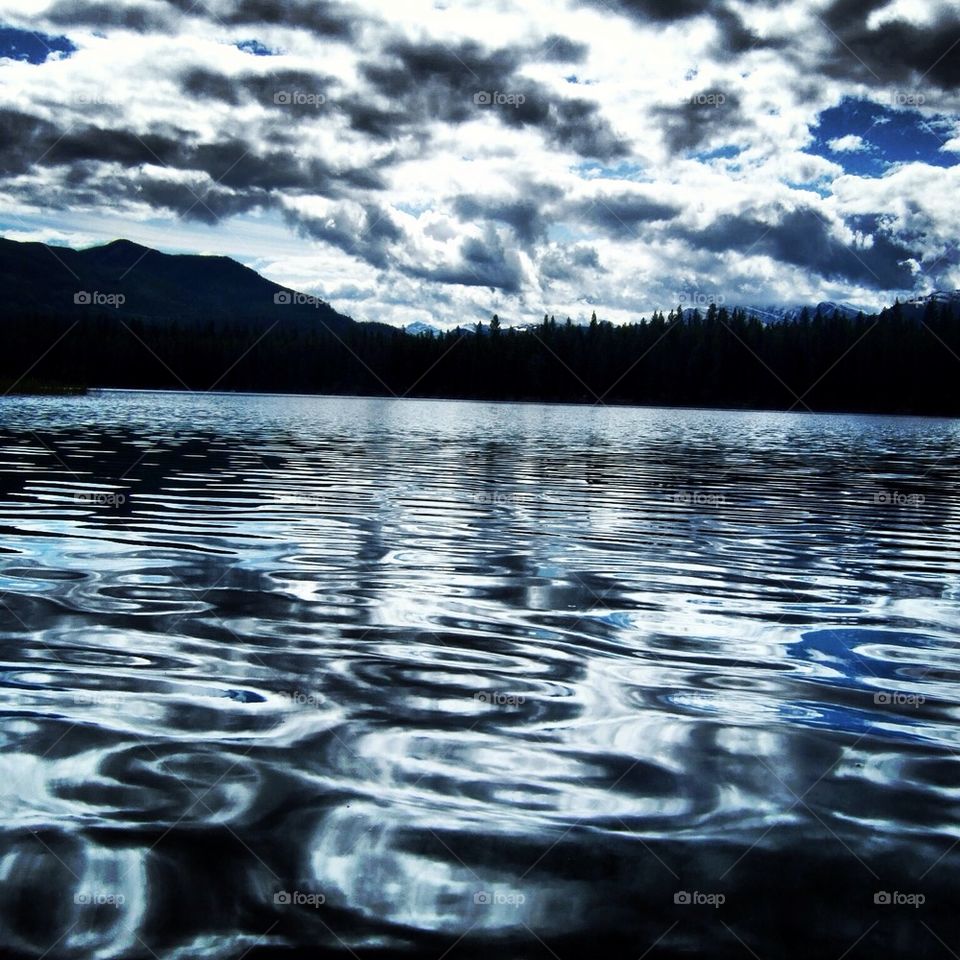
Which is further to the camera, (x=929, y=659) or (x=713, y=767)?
(x=929, y=659)

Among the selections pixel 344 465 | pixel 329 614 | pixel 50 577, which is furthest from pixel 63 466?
pixel 329 614

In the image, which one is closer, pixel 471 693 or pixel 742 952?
pixel 742 952

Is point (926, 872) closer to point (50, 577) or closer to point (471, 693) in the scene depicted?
point (471, 693)

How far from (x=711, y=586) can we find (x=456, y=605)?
333 centimetres

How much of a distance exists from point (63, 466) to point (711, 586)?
18489 mm

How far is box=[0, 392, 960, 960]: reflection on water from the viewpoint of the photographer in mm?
4035

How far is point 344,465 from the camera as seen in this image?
28.2 m

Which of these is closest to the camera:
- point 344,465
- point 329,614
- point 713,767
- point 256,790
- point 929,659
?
point 256,790

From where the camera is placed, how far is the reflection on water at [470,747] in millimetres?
4035

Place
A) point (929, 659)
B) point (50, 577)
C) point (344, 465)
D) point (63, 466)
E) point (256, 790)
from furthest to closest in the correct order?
point (344, 465)
point (63, 466)
point (50, 577)
point (929, 659)
point (256, 790)

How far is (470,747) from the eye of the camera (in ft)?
19.0

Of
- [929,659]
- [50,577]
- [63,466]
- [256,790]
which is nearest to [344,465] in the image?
[63,466]

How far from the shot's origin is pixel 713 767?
18.5ft

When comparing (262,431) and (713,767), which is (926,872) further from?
(262,431)
